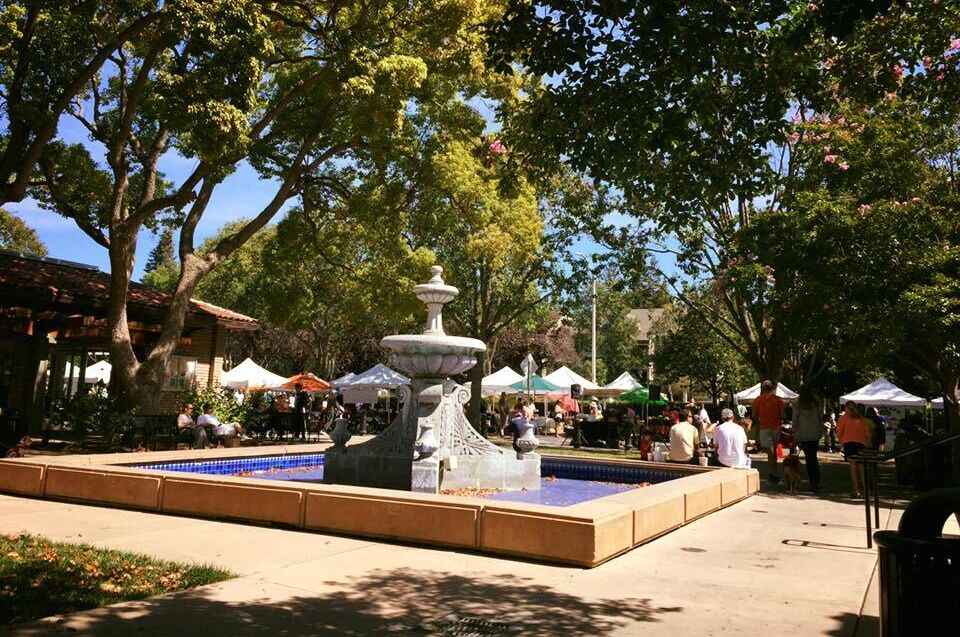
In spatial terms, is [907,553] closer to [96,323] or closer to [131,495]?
[131,495]

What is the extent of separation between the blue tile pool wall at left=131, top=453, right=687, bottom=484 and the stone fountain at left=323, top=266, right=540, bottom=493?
9.22ft

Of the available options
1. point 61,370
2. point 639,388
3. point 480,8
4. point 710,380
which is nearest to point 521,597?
point 480,8

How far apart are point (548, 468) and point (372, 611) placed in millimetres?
9479

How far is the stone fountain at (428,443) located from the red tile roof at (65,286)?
1202 centimetres

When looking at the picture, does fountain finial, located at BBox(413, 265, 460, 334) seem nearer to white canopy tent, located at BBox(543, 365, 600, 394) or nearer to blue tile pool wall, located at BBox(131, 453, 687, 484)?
blue tile pool wall, located at BBox(131, 453, 687, 484)

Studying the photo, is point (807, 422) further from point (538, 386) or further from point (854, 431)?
point (538, 386)

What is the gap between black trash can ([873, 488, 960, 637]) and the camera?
2.99 metres

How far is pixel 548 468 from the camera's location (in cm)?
1418

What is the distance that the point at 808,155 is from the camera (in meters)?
19.3

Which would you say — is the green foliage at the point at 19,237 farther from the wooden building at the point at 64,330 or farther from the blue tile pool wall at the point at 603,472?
the blue tile pool wall at the point at 603,472

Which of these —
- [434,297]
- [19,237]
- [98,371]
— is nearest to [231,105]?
[434,297]

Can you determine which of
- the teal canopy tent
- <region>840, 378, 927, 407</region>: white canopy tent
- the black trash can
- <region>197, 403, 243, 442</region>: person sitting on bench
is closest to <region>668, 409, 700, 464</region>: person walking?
<region>197, 403, 243, 442</region>: person sitting on bench

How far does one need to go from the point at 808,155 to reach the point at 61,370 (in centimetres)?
2317

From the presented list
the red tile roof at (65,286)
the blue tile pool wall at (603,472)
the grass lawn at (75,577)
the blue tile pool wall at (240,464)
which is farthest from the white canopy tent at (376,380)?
the grass lawn at (75,577)
